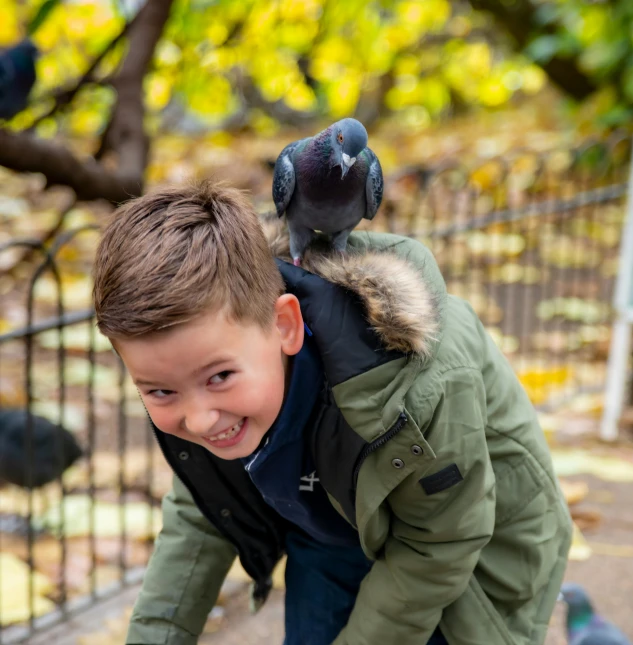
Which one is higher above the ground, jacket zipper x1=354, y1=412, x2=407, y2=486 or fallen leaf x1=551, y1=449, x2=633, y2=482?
jacket zipper x1=354, y1=412, x2=407, y2=486

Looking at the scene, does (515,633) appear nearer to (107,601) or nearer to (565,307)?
(107,601)

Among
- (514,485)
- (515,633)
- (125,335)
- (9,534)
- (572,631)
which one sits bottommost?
(9,534)

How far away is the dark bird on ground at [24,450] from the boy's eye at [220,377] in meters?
1.64

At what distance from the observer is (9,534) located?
9.80 feet

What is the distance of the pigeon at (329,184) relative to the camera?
1.34 metres

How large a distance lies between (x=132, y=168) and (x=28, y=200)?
5.07 metres

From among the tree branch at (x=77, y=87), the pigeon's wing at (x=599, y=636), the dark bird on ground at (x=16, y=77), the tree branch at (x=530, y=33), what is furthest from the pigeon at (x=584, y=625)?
the tree branch at (x=530, y=33)

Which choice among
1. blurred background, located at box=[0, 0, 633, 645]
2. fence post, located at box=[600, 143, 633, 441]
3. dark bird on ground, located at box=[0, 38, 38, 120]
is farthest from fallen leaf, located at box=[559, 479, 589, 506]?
dark bird on ground, located at box=[0, 38, 38, 120]

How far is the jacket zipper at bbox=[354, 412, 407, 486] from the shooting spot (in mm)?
1258

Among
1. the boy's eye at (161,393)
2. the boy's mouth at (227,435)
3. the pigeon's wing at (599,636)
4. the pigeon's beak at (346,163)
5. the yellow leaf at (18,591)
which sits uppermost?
the pigeon's beak at (346,163)

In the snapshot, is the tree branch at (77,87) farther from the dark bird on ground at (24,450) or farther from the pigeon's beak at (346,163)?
the pigeon's beak at (346,163)

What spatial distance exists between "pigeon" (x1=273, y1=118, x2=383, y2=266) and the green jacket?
0.20 feet

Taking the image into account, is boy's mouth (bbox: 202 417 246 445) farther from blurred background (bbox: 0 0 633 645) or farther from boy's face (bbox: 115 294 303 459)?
blurred background (bbox: 0 0 633 645)

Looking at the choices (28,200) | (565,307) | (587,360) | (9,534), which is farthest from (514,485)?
(28,200)
